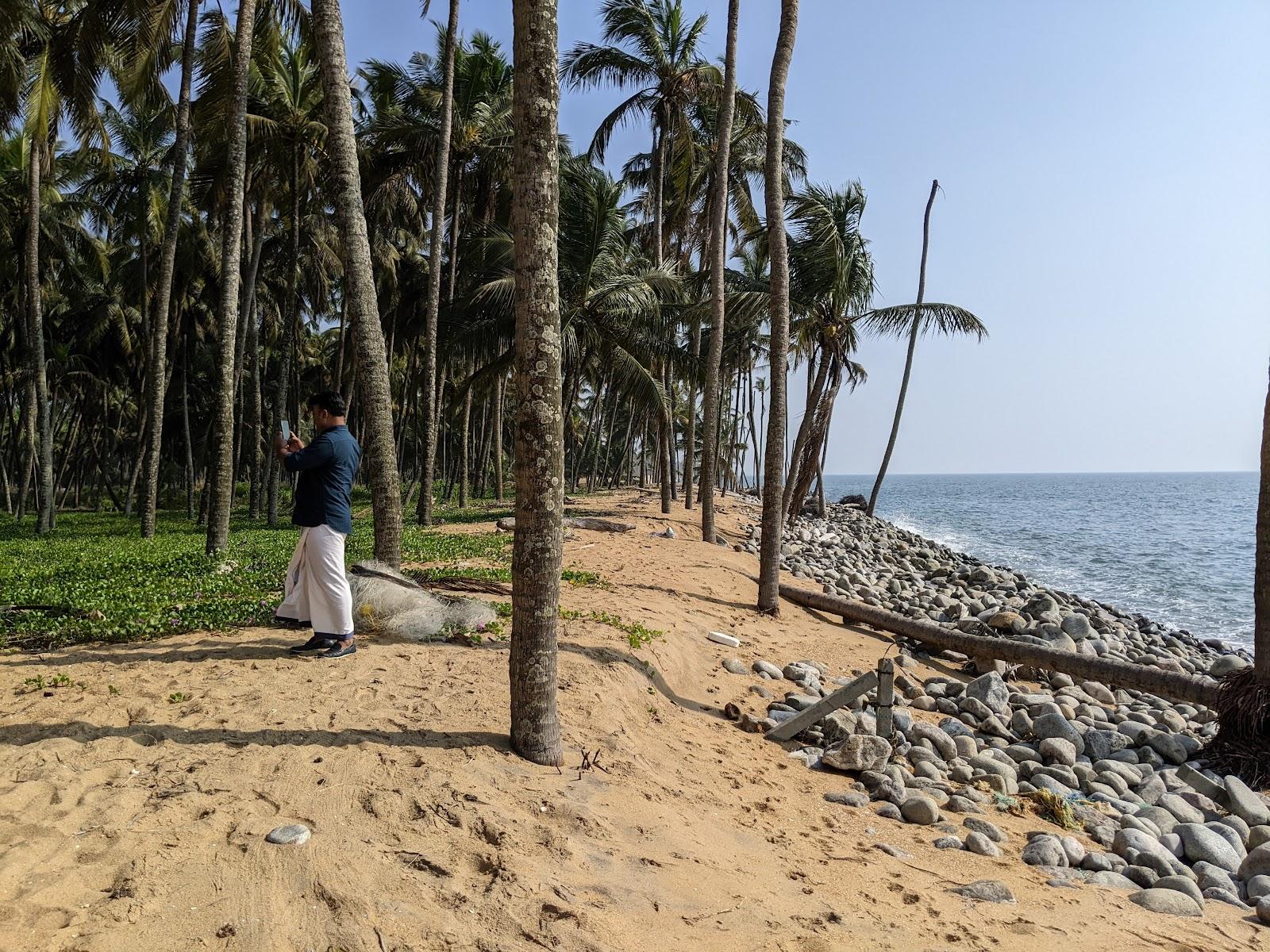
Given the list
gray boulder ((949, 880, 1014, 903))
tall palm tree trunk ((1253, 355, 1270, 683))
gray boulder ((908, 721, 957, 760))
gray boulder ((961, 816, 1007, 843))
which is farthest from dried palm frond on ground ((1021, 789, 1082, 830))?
tall palm tree trunk ((1253, 355, 1270, 683))

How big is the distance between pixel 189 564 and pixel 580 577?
465cm

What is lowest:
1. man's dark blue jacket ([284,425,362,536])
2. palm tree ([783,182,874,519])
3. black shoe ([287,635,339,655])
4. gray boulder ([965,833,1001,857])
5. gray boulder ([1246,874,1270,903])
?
gray boulder ([1246,874,1270,903])

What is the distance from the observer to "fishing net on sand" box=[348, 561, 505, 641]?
6215 mm

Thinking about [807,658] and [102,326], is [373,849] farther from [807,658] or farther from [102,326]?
[102,326]

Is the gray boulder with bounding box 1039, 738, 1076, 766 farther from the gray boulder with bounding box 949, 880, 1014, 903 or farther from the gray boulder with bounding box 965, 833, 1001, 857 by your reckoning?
the gray boulder with bounding box 949, 880, 1014, 903

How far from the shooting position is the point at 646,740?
528cm

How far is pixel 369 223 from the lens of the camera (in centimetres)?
2233

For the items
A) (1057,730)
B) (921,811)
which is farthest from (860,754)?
(1057,730)

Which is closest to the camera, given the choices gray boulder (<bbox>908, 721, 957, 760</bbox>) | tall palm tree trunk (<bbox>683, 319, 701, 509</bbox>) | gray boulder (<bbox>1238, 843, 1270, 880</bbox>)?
gray boulder (<bbox>1238, 843, 1270, 880</bbox>)

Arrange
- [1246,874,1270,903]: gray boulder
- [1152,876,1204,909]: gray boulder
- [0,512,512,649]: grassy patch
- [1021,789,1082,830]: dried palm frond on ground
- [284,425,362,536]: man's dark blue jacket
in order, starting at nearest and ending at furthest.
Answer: [1152,876,1204,909]: gray boulder → [1246,874,1270,903]: gray boulder → [1021,789,1082,830]: dried palm frond on ground → [284,425,362,536]: man's dark blue jacket → [0,512,512,649]: grassy patch

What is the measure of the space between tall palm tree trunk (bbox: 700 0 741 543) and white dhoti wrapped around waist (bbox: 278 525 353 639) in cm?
1056

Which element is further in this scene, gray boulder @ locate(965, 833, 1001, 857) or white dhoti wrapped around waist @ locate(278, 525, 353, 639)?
white dhoti wrapped around waist @ locate(278, 525, 353, 639)

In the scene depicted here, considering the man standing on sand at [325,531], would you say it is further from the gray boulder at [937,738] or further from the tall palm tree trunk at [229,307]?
the tall palm tree trunk at [229,307]

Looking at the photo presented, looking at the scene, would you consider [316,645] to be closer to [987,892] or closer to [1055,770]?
[987,892]
